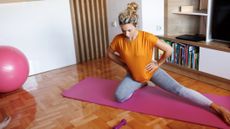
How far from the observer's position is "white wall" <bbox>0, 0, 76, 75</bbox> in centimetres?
313

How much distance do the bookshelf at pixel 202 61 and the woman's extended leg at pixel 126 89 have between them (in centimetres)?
90

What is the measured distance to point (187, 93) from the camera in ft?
7.49

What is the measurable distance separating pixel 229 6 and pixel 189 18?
0.80 meters

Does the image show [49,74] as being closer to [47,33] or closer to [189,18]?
[47,33]

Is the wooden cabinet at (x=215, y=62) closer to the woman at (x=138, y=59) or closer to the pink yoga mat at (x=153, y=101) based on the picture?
the pink yoga mat at (x=153, y=101)

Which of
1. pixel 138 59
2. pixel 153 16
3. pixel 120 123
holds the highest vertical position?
pixel 153 16

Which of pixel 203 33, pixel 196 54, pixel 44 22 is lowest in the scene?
pixel 196 54

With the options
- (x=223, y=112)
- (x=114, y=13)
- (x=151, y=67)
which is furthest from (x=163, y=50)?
(x=114, y=13)

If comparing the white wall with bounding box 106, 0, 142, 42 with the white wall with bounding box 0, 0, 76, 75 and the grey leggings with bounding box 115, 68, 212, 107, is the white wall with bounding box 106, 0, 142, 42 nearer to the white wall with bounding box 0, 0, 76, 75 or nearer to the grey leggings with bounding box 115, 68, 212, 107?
the white wall with bounding box 0, 0, 76, 75

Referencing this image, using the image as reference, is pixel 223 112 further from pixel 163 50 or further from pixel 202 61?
pixel 202 61

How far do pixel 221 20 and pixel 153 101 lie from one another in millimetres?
1245

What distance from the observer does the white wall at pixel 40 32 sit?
3.13 m

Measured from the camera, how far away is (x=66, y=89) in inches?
113

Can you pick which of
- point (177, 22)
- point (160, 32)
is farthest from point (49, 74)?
point (177, 22)
